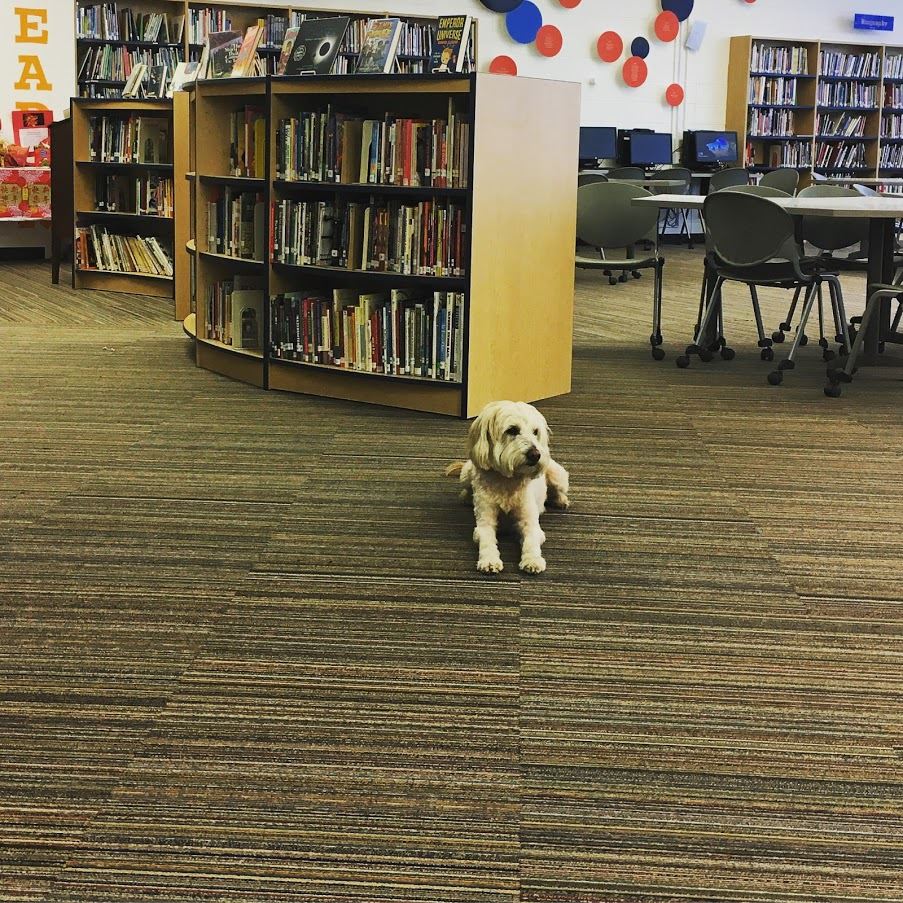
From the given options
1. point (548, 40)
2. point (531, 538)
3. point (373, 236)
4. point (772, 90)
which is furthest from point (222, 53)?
point (772, 90)

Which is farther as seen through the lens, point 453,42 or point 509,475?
point 453,42

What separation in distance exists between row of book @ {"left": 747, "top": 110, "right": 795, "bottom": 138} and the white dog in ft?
39.9

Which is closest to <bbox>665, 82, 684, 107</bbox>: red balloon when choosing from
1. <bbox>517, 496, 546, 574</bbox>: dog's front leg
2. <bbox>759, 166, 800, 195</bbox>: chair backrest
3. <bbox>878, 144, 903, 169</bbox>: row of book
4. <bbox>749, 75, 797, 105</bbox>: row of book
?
<bbox>749, 75, 797, 105</bbox>: row of book

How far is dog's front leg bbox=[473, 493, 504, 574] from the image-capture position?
3102 millimetres

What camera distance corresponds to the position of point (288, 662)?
8.25 ft

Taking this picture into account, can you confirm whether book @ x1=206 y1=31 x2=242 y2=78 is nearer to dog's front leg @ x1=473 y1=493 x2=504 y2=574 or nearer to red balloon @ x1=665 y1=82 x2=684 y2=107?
dog's front leg @ x1=473 y1=493 x2=504 y2=574

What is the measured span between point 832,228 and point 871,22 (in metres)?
9.09

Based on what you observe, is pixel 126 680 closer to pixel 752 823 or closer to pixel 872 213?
pixel 752 823

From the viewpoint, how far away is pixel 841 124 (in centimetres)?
1460

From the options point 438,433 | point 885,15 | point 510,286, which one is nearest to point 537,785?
point 438,433

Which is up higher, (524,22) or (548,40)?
(524,22)

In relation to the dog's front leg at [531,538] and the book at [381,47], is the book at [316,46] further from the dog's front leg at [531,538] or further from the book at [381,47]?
the dog's front leg at [531,538]

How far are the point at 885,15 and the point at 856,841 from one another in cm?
1486

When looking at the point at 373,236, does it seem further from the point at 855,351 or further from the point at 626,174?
the point at 626,174
